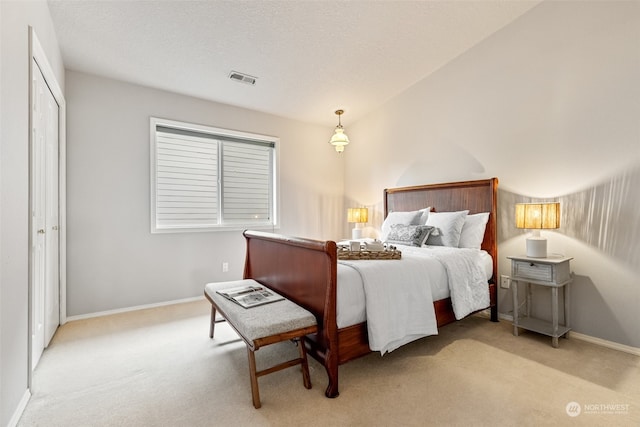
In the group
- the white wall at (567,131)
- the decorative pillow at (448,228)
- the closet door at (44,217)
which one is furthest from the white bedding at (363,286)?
the closet door at (44,217)

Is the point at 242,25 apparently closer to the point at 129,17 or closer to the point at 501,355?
the point at 129,17

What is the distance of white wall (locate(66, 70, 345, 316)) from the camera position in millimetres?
3078

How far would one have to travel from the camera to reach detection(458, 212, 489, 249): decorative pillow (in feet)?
10.0

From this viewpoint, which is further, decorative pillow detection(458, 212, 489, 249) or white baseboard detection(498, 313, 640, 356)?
decorative pillow detection(458, 212, 489, 249)

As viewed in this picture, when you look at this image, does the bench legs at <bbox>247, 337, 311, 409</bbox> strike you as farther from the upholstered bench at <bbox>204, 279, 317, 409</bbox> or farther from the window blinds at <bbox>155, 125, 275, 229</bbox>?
the window blinds at <bbox>155, 125, 275, 229</bbox>

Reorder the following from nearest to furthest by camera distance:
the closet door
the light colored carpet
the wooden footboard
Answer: the light colored carpet < the wooden footboard < the closet door

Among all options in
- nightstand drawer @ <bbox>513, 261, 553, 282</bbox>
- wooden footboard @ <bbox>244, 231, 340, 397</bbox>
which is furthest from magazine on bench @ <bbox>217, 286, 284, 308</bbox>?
nightstand drawer @ <bbox>513, 261, 553, 282</bbox>

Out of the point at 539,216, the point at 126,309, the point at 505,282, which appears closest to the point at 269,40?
the point at 539,216

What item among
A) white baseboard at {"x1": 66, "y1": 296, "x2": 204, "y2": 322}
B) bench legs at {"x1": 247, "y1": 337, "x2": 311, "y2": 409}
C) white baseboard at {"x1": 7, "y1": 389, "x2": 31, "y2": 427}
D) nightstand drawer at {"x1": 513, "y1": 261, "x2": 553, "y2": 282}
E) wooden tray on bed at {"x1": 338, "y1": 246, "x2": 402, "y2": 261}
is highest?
wooden tray on bed at {"x1": 338, "y1": 246, "x2": 402, "y2": 261}

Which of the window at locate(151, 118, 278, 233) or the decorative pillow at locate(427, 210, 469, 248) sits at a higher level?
the window at locate(151, 118, 278, 233)

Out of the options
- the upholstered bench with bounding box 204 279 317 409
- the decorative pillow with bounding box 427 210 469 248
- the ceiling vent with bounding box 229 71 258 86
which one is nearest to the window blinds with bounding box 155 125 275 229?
the ceiling vent with bounding box 229 71 258 86

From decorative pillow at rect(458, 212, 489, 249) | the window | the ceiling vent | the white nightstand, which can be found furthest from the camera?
the window

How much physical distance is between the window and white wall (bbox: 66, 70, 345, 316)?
0.13 m

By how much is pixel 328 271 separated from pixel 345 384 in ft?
2.49
